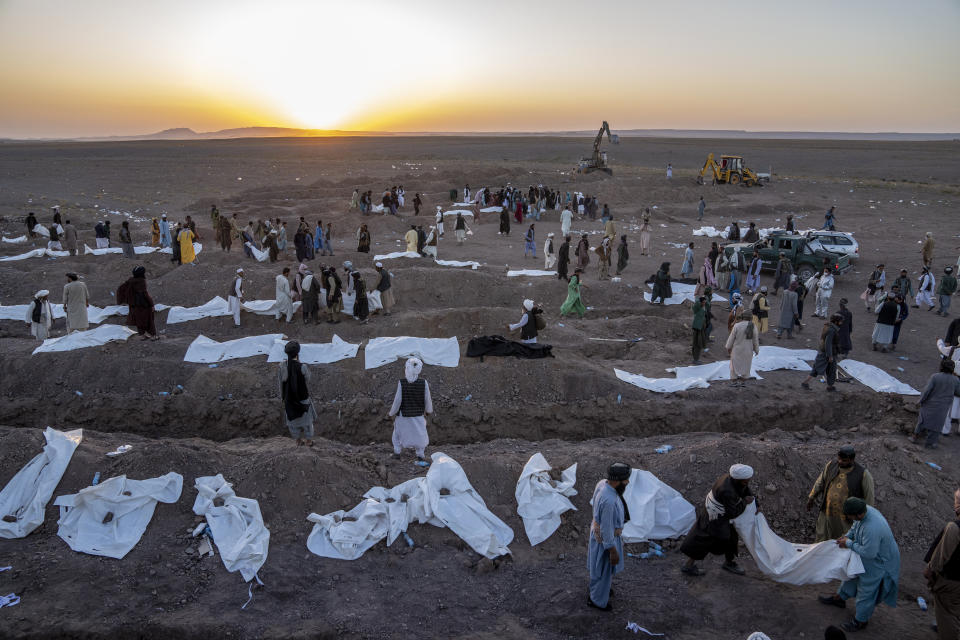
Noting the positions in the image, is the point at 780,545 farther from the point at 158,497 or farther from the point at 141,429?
the point at 141,429

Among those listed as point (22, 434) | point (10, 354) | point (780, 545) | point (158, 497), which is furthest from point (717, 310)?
point (10, 354)

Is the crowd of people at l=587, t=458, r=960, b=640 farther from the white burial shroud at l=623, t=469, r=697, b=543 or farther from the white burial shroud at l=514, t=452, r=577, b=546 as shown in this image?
the white burial shroud at l=514, t=452, r=577, b=546

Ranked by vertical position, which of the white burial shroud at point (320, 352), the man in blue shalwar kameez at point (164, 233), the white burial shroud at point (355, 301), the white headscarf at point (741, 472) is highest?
the man in blue shalwar kameez at point (164, 233)

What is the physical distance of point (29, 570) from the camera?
5.65 metres

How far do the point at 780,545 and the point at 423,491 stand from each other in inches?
139

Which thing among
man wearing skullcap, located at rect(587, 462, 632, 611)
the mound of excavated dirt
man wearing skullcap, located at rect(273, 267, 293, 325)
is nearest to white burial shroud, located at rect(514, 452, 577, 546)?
the mound of excavated dirt

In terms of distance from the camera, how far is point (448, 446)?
847 centimetres

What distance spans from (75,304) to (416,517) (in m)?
8.97

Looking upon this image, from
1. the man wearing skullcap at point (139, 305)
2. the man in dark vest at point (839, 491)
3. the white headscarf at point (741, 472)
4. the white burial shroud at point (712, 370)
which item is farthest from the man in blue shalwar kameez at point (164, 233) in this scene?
the man in dark vest at point (839, 491)

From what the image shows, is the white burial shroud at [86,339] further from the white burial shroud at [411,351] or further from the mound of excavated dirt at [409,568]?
the white burial shroud at [411,351]

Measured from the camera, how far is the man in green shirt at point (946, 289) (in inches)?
540

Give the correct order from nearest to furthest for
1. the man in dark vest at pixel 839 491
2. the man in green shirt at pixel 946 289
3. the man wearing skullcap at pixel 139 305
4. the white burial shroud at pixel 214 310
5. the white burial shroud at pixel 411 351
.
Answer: the man in dark vest at pixel 839 491 < the white burial shroud at pixel 411 351 < the man wearing skullcap at pixel 139 305 < the white burial shroud at pixel 214 310 < the man in green shirt at pixel 946 289

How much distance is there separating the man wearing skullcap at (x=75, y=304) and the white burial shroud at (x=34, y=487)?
17.8ft

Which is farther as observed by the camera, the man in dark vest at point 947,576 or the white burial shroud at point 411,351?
the white burial shroud at point 411,351
